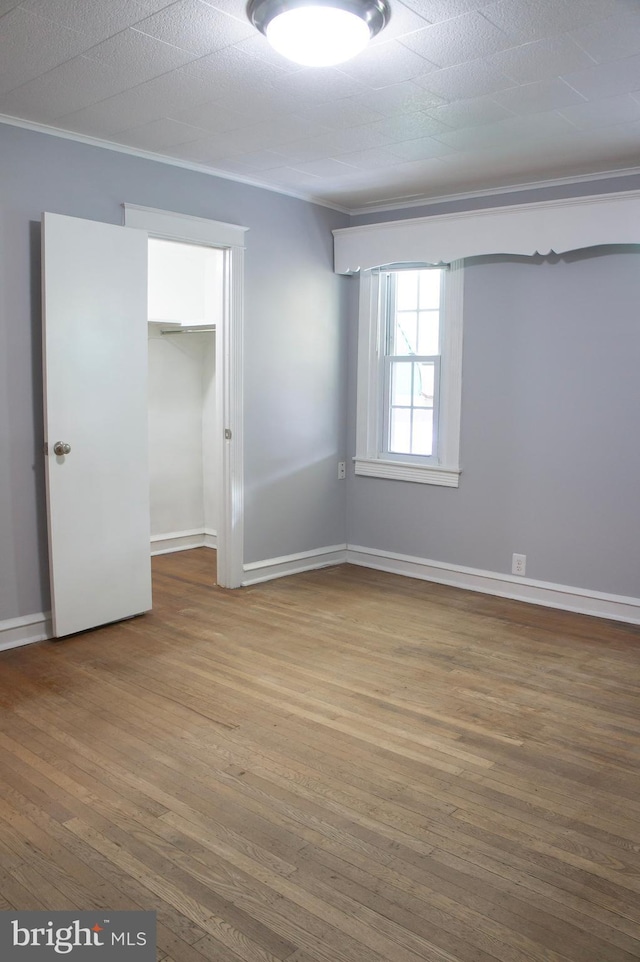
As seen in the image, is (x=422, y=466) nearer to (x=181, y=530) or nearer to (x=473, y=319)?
(x=473, y=319)

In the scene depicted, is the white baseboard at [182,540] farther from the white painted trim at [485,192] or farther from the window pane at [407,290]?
the white painted trim at [485,192]

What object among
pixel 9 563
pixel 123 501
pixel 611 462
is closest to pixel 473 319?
pixel 611 462

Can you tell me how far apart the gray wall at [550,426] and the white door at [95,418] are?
2.06 meters

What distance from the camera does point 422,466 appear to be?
5082 mm

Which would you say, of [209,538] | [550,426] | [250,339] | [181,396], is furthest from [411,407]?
[209,538]

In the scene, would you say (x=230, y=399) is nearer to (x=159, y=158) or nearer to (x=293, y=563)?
(x=293, y=563)

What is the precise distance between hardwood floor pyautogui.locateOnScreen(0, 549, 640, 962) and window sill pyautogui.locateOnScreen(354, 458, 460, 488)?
1.12m

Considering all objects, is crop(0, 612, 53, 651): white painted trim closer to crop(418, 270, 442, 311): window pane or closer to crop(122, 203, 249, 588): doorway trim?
crop(122, 203, 249, 588): doorway trim

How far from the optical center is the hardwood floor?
1905mm

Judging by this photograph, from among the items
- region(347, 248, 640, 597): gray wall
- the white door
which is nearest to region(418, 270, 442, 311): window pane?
region(347, 248, 640, 597): gray wall

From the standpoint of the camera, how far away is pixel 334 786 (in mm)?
2521

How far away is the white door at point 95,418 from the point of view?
12.1 feet

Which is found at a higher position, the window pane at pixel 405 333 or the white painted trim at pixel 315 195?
the white painted trim at pixel 315 195

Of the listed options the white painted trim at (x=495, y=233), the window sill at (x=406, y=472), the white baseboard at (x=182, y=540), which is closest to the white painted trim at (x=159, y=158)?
the white painted trim at (x=495, y=233)
